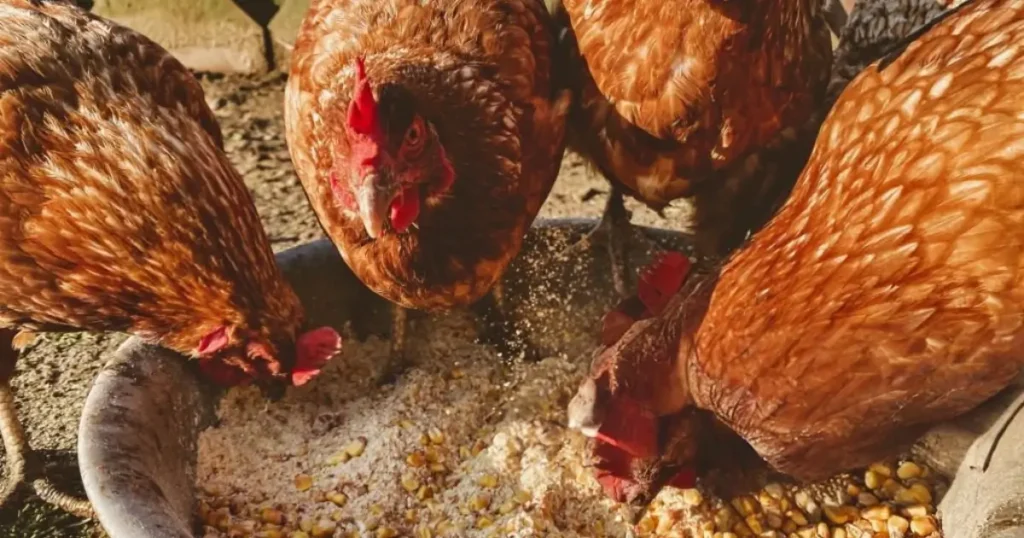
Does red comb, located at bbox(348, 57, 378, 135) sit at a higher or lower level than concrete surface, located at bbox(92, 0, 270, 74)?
higher

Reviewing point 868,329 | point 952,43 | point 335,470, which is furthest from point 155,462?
point 952,43

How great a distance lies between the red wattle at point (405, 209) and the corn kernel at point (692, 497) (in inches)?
24.6

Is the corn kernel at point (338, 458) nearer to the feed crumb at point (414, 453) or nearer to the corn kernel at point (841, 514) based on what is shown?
the feed crumb at point (414, 453)

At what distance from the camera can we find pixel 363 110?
115 centimetres

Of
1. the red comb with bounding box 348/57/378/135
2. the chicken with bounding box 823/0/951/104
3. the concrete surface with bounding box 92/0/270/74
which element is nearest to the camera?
the red comb with bounding box 348/57/378/135

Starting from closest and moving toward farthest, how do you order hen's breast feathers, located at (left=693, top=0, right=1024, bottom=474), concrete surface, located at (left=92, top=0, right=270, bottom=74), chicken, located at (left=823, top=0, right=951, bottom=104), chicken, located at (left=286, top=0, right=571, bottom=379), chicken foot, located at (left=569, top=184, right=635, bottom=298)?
hen's breast feathers, located at (left=693, top=0, right=1024, bottom=474) < chicken, located at (left=286, top=0, right=571, bottom=379) < chicken, located at (left=823, top=0, right=951, bottom=104) < chicken foot, located at (left=569, top=184, right=635, bottom=298) < concrete surface, located at (left=92, top=0, right=270, bottom=74)

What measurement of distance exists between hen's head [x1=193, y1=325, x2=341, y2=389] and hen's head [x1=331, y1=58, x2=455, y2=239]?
0.29 metres

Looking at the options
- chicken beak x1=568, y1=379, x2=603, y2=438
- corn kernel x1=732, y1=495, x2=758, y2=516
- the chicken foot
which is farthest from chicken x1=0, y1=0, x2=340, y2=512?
corn kernel x1=732, y1=495, x2=758, y2=516

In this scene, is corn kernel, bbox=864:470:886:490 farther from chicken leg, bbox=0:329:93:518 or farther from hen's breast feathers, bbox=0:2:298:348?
chicken leg, bbox=0:329:93:518

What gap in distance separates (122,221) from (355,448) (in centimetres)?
53

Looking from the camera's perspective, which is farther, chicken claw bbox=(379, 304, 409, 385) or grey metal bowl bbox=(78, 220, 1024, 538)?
chicken claw bbox=(379, 304, 409, 385)

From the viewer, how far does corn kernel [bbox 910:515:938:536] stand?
4.37 ft

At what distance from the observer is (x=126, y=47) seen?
1.48 m

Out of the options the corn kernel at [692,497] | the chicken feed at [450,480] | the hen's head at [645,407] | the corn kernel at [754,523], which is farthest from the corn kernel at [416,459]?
the corn kernel at [754,523]
